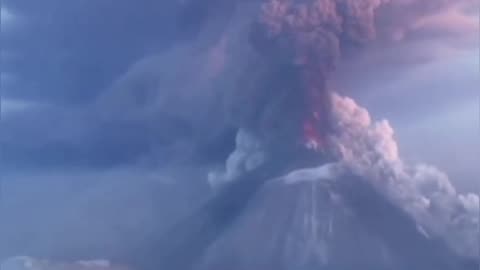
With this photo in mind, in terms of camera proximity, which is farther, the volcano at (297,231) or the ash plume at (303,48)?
the ash plume at (303,48)

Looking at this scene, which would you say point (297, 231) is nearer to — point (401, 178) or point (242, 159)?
point (242, 159)

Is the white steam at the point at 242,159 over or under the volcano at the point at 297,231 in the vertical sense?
over

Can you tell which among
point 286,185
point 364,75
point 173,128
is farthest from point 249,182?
point 364,75

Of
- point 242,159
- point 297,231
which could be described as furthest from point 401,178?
point 242,159

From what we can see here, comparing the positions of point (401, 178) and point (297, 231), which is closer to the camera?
point (401, 178)

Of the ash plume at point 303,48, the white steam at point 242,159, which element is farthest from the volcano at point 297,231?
the ash plume at point 303,48

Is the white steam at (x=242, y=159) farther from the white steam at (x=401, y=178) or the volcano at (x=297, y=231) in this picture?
the white steam at (x=401, y=178)
